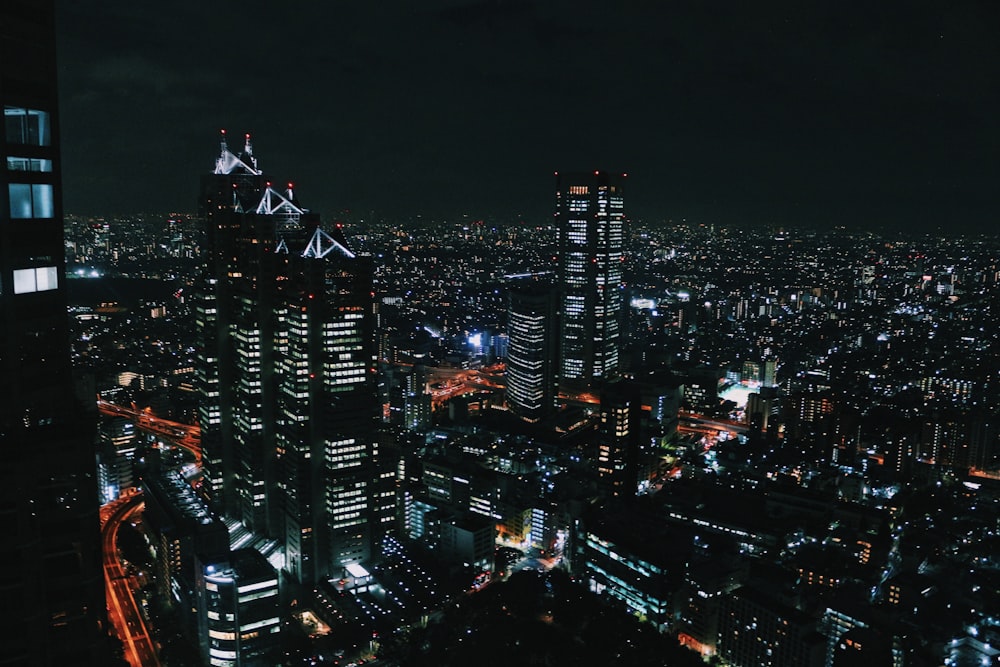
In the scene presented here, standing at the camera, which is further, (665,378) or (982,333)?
(982,333)

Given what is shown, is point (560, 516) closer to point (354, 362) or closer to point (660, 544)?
point (660, 544)

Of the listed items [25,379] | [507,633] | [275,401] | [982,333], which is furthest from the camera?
[982,333]

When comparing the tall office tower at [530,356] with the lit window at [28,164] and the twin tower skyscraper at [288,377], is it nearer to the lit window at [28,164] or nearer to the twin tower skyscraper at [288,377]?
the twin tower skyscraper at [288,377]

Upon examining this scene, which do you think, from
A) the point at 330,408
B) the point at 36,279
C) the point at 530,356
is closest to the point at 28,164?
the point at 36,279

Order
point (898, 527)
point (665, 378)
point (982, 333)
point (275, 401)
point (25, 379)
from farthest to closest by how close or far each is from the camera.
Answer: point (982, 333) < point (665, 378) < point (898, 527) < point (275, 401) < point (25, 379)

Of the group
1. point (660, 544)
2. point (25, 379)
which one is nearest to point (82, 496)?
point (25, 379)

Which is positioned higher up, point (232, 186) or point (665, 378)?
point (232, 186)

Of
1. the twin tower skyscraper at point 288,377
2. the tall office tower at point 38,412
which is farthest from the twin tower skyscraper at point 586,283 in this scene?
the tall office tower at point 38,412

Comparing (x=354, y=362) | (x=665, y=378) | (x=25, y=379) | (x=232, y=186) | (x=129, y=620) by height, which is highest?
(x=232, y=186)
